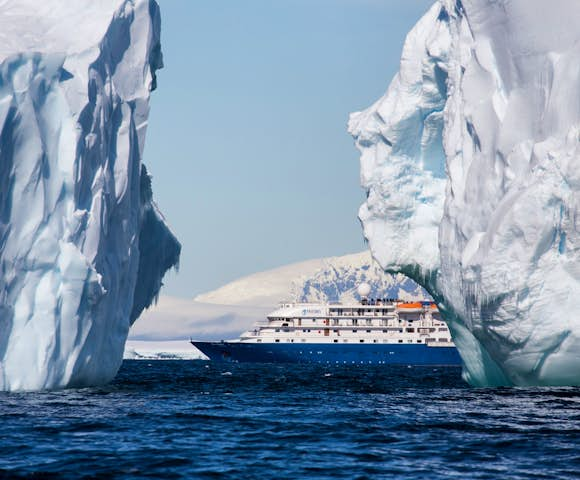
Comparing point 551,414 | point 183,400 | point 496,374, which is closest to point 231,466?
point 551,414

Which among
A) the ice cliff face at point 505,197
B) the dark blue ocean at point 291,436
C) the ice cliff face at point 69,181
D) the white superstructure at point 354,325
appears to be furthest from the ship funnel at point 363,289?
the dark blue ocean at point 291,436

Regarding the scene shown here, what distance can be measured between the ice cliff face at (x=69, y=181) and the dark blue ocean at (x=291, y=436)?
160cm

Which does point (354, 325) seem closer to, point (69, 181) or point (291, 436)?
point (69, 181)

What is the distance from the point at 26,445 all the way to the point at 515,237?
1521 centimetres

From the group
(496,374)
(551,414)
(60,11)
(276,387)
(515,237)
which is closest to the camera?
(551,414)

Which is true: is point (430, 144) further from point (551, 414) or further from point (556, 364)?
point (551, 414)

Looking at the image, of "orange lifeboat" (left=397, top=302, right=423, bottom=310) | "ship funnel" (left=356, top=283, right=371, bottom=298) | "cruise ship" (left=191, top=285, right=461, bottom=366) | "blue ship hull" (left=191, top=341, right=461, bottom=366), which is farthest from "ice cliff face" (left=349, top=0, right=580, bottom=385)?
"ship funnel" (left=356, top=283, right=371, bottom=298)

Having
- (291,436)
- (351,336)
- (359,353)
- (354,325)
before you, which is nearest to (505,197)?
(291,436)

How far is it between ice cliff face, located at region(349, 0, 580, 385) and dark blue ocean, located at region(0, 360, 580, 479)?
1.87 meters

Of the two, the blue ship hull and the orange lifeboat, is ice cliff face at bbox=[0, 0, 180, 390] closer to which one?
the blue ship hull

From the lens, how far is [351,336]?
9931cm

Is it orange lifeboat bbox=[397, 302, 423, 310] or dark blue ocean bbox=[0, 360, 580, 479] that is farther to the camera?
orange lifeboat bbox=[397, 302, 423, 310]

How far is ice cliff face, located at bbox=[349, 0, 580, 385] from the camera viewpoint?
3061 centimetres

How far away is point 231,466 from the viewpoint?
1889 cm
